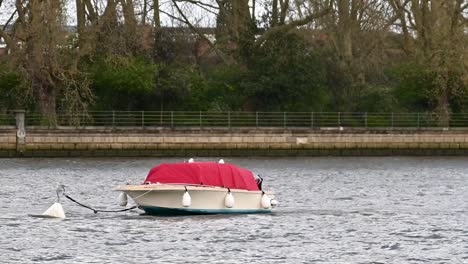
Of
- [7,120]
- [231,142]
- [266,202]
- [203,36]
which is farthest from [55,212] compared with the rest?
[203,36]

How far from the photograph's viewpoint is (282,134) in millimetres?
79625

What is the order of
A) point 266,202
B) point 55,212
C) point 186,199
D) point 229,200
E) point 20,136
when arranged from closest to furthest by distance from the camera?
point 186,199
point 229,200
point 55,212
point 266,202
point 20,136

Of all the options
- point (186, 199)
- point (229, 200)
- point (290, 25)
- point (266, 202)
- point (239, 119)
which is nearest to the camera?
point (186, 199)

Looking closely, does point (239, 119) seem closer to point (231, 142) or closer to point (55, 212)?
point (231, 142)

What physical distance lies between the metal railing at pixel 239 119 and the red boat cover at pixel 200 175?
35680mm

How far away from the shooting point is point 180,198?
1623 inches

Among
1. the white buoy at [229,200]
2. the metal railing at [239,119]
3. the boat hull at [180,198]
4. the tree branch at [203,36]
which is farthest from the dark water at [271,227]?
the tree branch at [203,36]

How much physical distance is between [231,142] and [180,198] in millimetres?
37520

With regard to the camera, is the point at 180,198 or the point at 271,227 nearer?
the point at 271,227

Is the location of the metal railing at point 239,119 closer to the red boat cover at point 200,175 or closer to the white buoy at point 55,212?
the white buoy at point 55,212

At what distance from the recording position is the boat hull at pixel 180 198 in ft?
134

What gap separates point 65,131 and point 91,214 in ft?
106

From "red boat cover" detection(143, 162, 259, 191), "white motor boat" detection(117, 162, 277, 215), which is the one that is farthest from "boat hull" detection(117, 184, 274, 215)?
"red boat cover" detection(143, 162, 259, 191)

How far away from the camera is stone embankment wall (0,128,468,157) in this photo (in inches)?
2997
